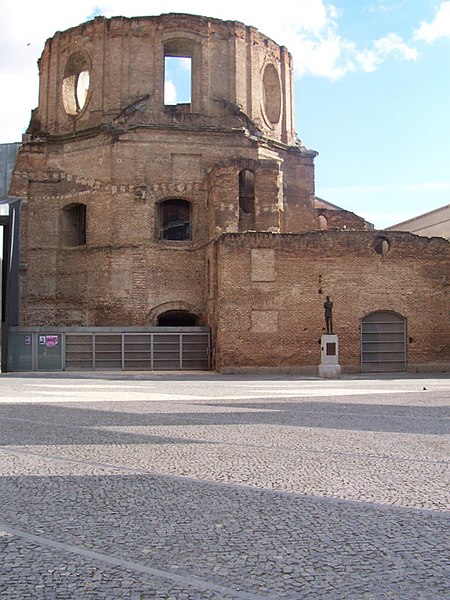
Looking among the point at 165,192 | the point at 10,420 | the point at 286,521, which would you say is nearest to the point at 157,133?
the point at 165,192

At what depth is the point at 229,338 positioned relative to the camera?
74.0 feet

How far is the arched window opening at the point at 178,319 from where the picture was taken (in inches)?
1117

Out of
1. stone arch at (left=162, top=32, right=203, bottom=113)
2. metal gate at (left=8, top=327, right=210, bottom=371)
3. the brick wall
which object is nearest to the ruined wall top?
stone arch at (left=162, top=32, right=203, bottom=113)

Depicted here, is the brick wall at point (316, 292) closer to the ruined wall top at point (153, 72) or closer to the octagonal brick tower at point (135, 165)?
the octagonal brick tower at point (135, 165)

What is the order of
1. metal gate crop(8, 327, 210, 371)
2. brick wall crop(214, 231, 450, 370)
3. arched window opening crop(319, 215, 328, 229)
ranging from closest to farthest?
brick wall crop(214, 231, 450, 370) → metal gate crop(8, 327, 210, 371) → arched window opening crop(319, 215, 328, 229)

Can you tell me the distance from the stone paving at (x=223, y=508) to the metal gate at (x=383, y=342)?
47.9 ft

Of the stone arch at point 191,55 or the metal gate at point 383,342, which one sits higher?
the stone arch at point 191,55

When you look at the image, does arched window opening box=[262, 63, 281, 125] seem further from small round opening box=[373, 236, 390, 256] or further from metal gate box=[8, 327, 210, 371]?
metal gate box=[8, 327, 210, 371]

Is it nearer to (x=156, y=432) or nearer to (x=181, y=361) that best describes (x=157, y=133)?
(x=181, y=361)

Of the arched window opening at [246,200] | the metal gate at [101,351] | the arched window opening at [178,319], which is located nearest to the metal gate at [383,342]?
the metal gate at [101,351]

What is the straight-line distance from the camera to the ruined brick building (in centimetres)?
2291

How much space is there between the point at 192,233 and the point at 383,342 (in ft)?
31.8

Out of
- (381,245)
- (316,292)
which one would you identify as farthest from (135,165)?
(381,245)

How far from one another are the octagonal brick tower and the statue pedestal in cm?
712
